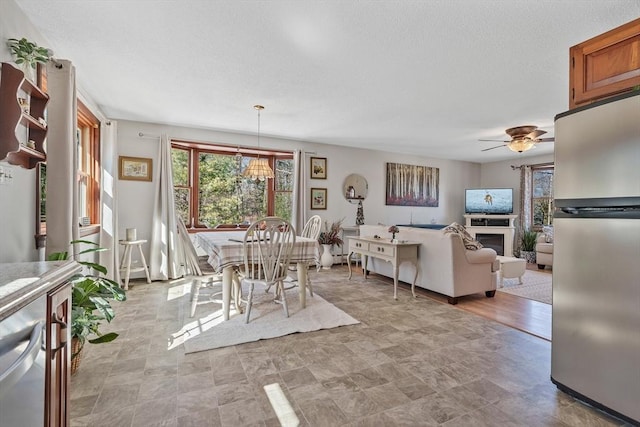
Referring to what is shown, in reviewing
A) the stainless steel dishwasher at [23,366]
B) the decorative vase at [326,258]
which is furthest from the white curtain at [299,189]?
the stainless steel dishwasher at [23,366]

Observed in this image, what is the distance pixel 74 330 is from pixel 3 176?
0.98 m

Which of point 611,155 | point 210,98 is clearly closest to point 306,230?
point 210,98

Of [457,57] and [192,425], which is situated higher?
[457,57]

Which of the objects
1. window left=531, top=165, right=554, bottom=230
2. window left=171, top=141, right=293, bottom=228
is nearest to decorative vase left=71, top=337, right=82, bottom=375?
window left=171, top=141, right=293, bottom=228

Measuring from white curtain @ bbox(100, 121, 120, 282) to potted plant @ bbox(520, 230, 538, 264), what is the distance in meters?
7.54

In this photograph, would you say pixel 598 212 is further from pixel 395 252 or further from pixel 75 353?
pixel 75 353

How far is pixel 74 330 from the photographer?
1.83 m

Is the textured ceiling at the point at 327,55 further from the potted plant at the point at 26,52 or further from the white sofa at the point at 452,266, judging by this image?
the white sofa at the point at 452,266

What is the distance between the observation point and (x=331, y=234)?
5.80 meters

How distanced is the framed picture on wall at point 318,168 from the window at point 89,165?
3315 millimetres

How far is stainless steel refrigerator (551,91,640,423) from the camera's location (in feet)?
4.87

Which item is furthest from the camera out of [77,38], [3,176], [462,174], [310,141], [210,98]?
[462,174]

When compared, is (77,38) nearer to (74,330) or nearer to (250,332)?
(74,330)

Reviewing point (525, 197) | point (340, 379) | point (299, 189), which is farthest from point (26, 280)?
point (525, 197)
